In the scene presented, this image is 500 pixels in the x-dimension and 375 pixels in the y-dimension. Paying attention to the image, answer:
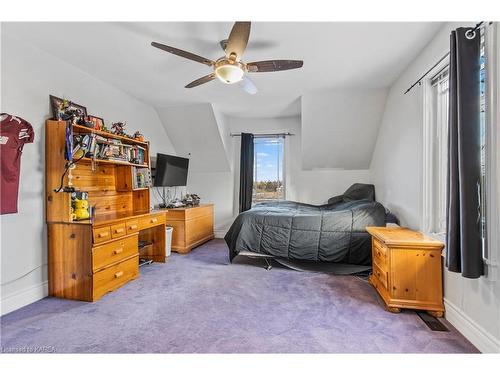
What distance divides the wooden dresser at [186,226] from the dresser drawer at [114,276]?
3.60 ft

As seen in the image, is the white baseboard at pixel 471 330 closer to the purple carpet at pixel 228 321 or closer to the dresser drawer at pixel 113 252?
the purple carpet at pixel 228 321

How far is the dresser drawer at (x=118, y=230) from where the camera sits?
253 cm

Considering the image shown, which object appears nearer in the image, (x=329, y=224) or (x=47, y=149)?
(x=47, y=149)

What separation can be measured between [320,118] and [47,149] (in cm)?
352

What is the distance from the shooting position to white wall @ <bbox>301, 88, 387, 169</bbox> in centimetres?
366

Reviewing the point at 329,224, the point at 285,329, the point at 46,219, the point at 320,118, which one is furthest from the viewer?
the point at 320,118

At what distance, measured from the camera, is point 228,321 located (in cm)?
196

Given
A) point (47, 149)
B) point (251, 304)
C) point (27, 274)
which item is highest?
point (47, 149)

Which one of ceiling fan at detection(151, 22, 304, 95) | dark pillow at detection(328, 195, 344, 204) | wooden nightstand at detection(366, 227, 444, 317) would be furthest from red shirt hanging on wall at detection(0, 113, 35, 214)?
dark pillow at detection(328, 195, 344, 204)

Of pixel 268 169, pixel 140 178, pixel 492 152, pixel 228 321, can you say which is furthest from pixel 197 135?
pixel 492 152

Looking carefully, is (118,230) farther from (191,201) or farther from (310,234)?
(310,234)

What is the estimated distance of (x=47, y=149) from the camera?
2.40m
